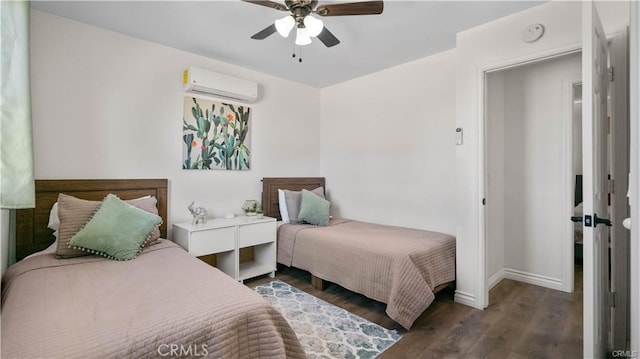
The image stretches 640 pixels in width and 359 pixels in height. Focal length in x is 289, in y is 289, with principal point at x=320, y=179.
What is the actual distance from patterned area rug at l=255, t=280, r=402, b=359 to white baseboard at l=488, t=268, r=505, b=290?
1524mm

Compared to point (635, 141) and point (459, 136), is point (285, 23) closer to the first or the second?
point (459, 136)

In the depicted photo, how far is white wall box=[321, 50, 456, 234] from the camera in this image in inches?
121

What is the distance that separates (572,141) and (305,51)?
2833 millimetres

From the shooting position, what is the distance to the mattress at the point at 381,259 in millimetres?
2182

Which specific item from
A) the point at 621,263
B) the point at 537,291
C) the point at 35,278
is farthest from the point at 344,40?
the point at 537,291

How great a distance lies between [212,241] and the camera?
2.73 meters

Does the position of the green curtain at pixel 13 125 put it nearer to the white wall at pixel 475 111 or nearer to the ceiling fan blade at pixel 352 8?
the ceiling fan blade at pixel 352 8

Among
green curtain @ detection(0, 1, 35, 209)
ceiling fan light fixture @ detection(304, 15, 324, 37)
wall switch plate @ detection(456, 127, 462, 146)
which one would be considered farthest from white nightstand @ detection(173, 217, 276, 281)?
wall switch plate @ detection(456, 127, 462, 146)

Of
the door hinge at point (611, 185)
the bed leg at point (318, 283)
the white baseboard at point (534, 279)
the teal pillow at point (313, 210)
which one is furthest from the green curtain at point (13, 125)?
the white baseboard at point (534, 279)

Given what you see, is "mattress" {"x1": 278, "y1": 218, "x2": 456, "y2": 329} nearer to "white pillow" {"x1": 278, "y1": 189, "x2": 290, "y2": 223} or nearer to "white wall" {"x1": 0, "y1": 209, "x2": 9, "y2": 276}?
"white pillow" {"x1": 278, "y1": 189, "x2": 290, "y2": 223}

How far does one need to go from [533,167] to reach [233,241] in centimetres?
328

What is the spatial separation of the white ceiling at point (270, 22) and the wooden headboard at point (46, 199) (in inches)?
54.0

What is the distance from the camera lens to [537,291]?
2.87 metres

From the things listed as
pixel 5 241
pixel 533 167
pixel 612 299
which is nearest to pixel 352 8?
pixel 612 299
